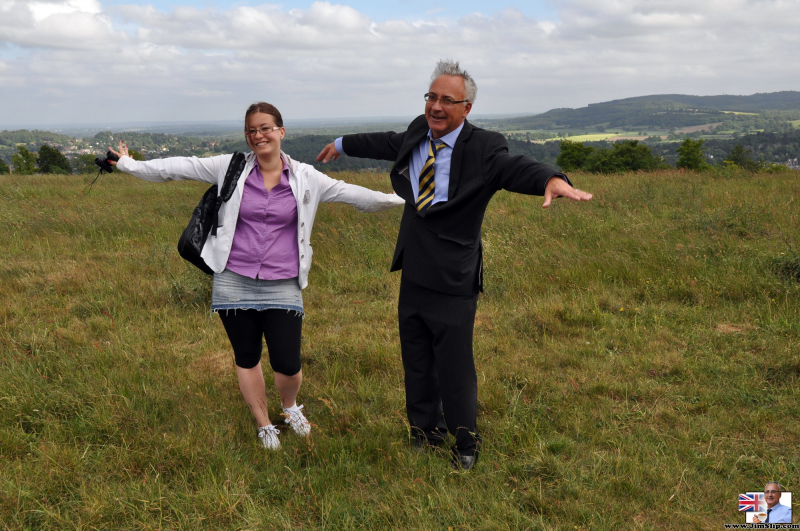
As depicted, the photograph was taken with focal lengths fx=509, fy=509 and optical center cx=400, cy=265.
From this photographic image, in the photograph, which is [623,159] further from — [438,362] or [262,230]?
[262,230]

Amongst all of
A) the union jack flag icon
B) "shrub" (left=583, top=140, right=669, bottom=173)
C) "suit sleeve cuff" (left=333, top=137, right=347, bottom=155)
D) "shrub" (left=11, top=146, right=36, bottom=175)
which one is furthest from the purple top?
"shrub" (left=11, top=146, right=36, bottom=175)

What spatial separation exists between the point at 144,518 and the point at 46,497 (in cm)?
61

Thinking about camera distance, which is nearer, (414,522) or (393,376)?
(414,522)

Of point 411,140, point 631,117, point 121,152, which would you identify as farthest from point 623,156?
point 631,117

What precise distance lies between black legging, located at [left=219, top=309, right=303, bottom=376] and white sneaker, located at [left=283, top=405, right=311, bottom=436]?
38 cm

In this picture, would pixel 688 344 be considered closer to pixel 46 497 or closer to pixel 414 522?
pixel 414 522

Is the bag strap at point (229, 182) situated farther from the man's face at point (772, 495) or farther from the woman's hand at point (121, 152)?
the man's face at point (772, 495)

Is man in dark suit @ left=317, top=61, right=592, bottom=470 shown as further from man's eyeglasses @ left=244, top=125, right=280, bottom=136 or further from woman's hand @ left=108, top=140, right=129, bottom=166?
woman's hand @ left=108, top=140, right=129, bottom=166

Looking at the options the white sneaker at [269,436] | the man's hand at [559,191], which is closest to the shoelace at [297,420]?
the white sneaker at [269,436]

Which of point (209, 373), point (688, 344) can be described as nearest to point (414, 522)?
point (209, 373)

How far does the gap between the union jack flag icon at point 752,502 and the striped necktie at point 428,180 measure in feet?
7.35

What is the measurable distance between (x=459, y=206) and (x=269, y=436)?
1915 millimetres

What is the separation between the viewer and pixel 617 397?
3777mm

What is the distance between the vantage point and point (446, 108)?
8.39ft
